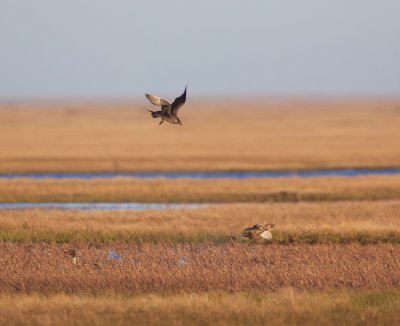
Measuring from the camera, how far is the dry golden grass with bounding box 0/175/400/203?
103ft

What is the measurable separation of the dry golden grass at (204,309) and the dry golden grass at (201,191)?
1723 centimetres

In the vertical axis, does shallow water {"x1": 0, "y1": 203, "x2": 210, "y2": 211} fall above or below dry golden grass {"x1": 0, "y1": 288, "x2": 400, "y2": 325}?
below

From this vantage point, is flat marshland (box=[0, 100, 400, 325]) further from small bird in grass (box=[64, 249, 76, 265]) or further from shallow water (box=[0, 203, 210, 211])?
shallow water (box=[0, 203, 210, 211])

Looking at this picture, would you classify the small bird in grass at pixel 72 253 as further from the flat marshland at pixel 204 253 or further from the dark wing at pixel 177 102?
the dark wing at pixel 177 102

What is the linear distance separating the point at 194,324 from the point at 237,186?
21.0 m

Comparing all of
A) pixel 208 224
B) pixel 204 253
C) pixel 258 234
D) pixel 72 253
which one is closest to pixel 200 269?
pixel 204 253

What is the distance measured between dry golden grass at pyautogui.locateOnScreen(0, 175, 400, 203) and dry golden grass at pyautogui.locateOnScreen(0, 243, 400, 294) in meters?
11.8

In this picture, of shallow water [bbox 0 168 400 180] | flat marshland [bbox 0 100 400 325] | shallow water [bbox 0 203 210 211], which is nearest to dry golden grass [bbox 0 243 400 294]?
flat marshland [bbox 0 100 400 325]

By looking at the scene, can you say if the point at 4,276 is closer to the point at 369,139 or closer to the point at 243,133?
the point at 369,139

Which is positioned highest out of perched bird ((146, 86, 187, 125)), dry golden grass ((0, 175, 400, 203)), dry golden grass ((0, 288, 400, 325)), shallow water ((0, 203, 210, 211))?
perched bird ((146, 86, 187, 125))

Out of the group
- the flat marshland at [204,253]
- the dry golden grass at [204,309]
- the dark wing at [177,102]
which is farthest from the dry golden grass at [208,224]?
the dry golden grass at [204,309]

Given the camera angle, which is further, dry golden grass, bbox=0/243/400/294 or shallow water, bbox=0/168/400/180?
shallow water, bbox=0/168/400/180

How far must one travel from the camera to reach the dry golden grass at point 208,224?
21406 mm

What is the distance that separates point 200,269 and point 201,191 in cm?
1603
